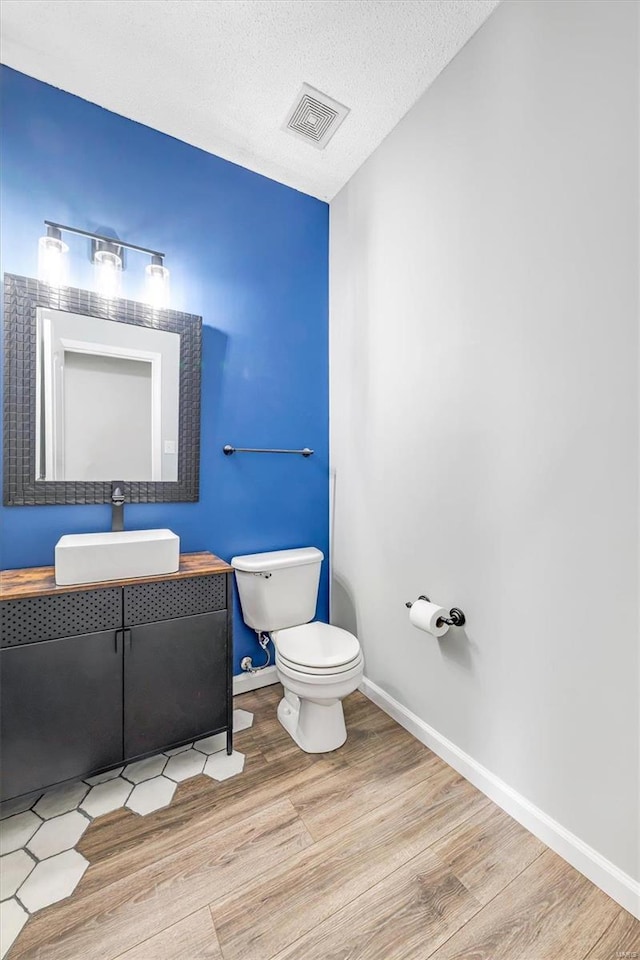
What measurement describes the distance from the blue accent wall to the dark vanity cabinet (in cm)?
43

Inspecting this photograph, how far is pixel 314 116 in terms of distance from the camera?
184cm

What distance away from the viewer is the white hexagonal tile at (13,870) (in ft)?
3.75

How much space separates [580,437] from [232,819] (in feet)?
5.41

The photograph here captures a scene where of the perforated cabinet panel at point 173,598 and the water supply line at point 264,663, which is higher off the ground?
the perforated cabinet panel at point 173,598

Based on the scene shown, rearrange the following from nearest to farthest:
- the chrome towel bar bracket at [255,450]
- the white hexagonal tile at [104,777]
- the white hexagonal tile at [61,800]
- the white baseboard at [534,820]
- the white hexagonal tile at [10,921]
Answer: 1. the white hexagonal tile at [10,921]
2. the white baseboard at [534,820]
3. the white hexagonal tile at [61,800]
4. the white hexagonal tile at [104,777]
5. the chrome towel bar bracket at [255,450]

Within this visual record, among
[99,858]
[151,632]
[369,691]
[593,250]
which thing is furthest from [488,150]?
[99,858]

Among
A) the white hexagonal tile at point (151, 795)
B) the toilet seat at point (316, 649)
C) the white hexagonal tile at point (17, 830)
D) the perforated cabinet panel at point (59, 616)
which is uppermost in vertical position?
the perforated cabinet panel at point (59, 616)

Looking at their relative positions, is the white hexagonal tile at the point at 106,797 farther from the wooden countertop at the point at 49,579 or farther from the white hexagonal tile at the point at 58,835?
the wooden countertop at the point at 49,579

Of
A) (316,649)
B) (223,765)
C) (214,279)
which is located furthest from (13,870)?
(214,279)

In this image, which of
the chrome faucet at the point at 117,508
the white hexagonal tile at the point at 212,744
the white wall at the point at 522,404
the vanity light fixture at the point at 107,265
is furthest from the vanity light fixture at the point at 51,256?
the white hexagonal tile at the point at 212,744

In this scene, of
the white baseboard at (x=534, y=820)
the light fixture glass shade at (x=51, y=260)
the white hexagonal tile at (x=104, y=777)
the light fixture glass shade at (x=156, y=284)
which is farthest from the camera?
the light fixture glass shade at (x=156, y=284)

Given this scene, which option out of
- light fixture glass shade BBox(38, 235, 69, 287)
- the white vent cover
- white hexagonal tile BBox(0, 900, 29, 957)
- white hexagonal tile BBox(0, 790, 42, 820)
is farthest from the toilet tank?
the white vent cover

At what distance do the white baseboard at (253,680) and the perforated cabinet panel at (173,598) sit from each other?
720 millimetres

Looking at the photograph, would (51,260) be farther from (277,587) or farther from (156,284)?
(277,587)
